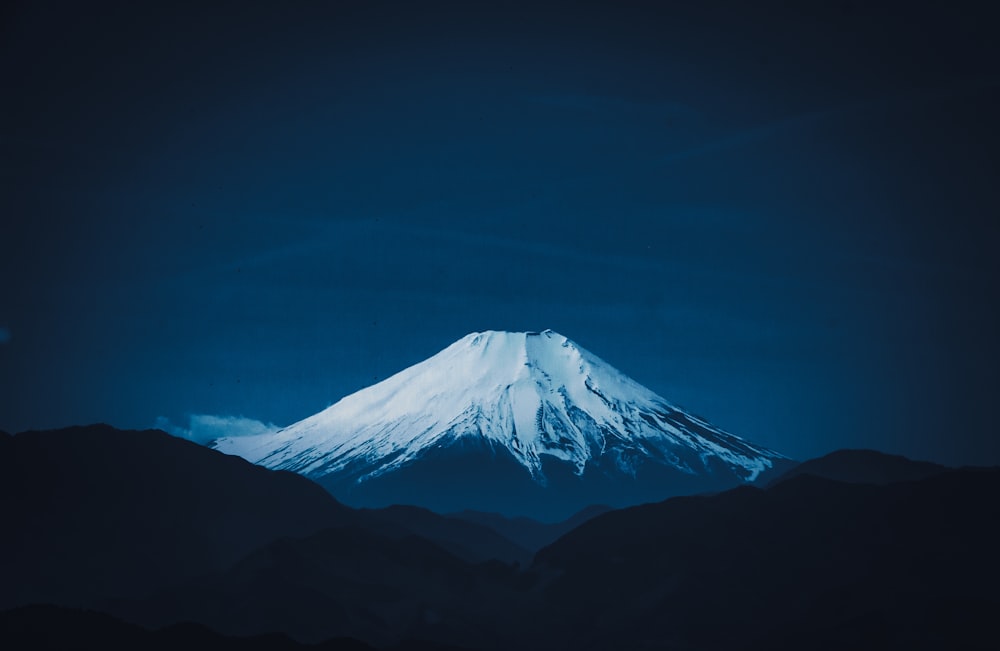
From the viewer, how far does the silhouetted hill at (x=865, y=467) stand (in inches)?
5556

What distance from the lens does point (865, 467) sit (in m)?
144

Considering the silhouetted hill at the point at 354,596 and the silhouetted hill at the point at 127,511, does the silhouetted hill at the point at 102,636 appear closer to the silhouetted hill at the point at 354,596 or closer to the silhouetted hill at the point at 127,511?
the silhouetted hill at the point at 354,596

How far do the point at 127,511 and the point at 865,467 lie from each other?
3049 inches

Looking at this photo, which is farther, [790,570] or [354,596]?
[354,596]

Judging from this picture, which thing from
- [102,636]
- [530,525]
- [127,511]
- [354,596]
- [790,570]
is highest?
[127,511]

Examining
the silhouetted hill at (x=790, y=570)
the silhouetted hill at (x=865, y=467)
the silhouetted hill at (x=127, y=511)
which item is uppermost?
the silhouetted hill at (x=127, y=511)

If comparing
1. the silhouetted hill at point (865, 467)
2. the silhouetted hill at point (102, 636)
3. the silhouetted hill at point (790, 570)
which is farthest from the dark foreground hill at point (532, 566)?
the silhouetted hill at point (102, 636)

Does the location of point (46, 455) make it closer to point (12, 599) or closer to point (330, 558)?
point (12, 599)

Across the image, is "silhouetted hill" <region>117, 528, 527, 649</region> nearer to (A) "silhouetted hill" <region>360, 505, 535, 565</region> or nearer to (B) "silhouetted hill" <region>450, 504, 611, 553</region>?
(A) "silhouetted hill" <region>360, 505, 535, 565</region>

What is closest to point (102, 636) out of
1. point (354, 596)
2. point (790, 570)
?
point (354, 596)

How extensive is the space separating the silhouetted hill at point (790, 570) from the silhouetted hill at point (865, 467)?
15.3m

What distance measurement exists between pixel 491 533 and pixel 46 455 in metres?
54.2

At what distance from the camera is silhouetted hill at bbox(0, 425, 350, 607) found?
11919cm

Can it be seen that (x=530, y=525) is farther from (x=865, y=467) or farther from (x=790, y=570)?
(x=790, y=570)
